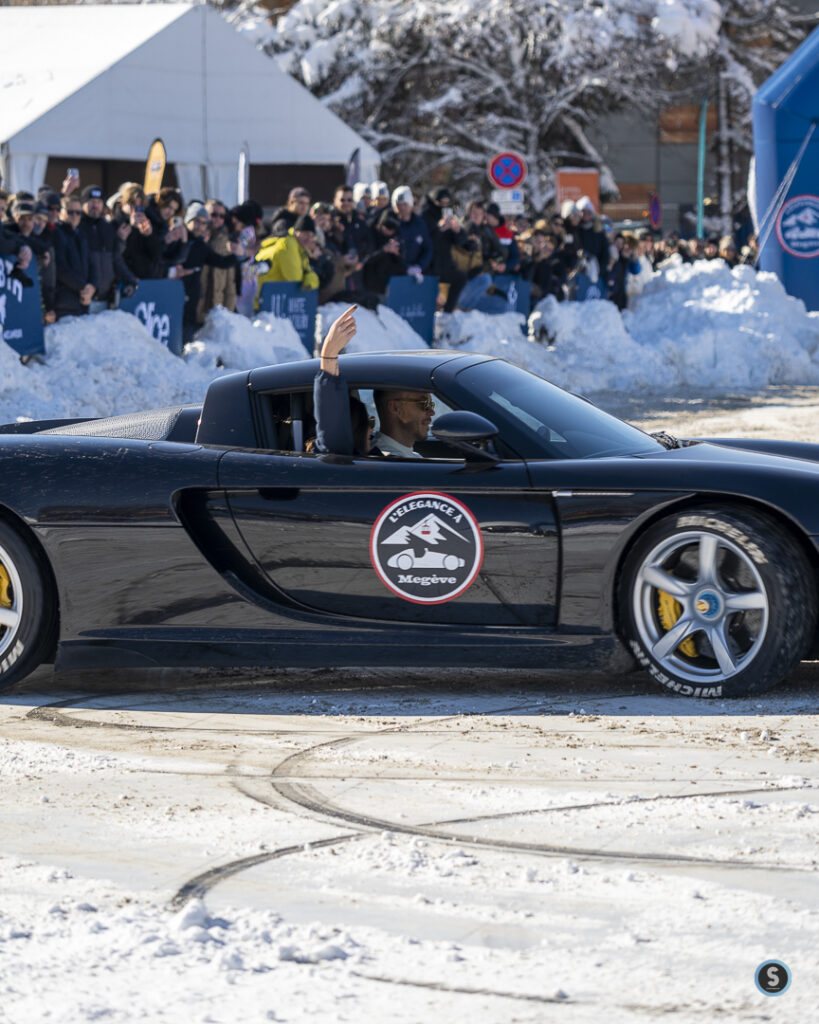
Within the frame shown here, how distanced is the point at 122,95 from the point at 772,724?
2141 centimetres

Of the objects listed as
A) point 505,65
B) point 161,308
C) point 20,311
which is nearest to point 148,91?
point 161,308

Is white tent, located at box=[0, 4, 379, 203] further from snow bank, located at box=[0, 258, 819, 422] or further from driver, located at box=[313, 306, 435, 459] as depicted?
driver, located at box=[313, 306, 435, 459]

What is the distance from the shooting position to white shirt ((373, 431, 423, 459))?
5.89m

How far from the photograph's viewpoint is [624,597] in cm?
556

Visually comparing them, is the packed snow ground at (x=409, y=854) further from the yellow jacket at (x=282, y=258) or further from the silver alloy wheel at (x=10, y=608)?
the yellow jacket at (x=282, y=258)

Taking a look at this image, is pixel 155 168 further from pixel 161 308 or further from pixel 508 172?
pixel 508 172

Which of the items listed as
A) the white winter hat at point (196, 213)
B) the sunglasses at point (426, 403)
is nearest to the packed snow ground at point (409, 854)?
the sunglasses at point (426, 403)

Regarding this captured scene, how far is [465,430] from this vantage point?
5551 mm

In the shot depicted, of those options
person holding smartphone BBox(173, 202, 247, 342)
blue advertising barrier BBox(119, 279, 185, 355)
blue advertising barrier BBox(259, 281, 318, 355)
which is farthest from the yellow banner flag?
blue advertising barrier BBox(119, 279, 185, 355)

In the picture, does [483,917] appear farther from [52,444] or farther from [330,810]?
[52,444]

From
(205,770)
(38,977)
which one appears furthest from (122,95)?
(38,977)

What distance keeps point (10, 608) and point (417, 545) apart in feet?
5.02

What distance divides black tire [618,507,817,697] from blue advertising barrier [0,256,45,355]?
29.3 feet

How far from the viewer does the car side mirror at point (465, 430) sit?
18.2 feet
